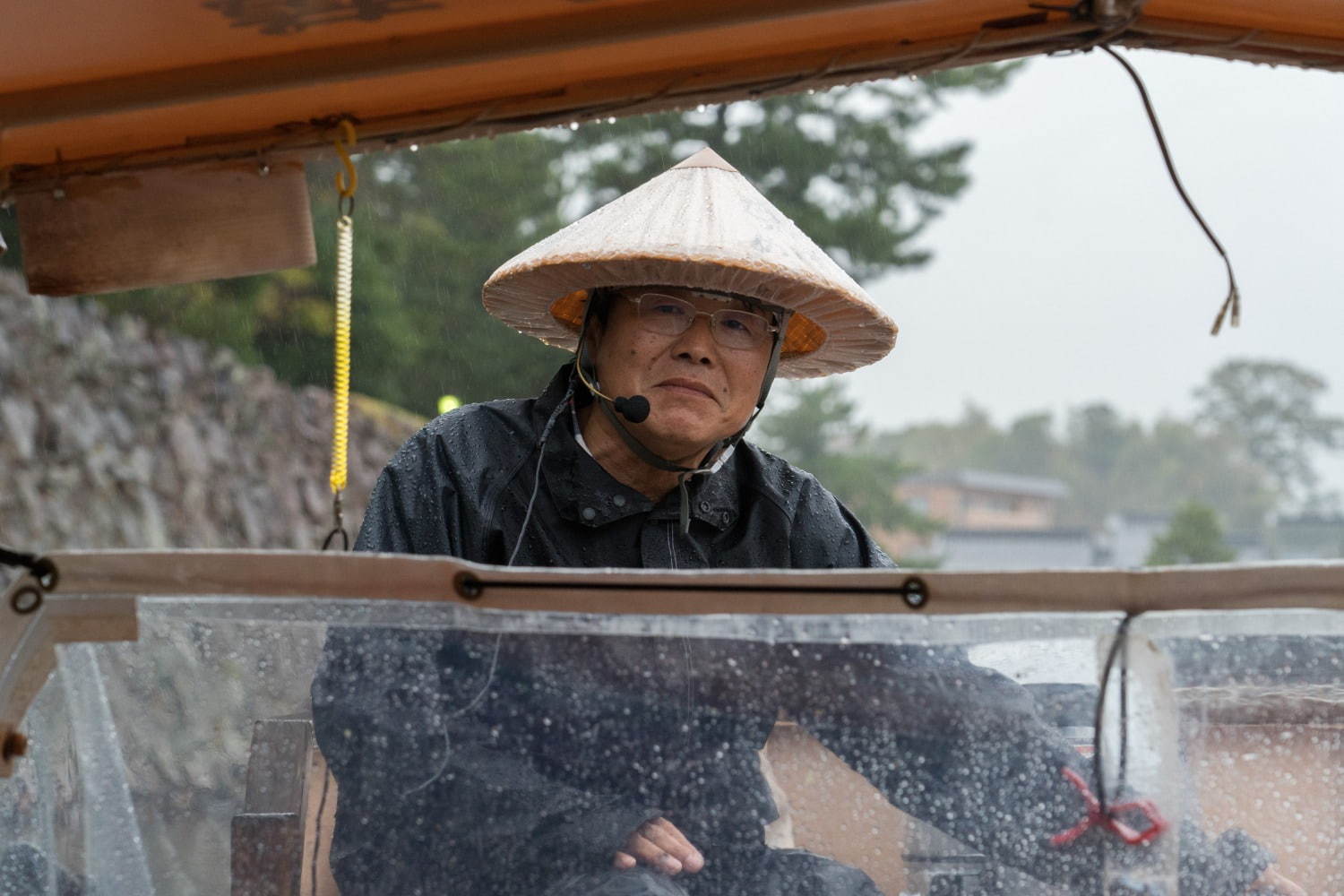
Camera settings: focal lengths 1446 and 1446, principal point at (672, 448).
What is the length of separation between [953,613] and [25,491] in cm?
631

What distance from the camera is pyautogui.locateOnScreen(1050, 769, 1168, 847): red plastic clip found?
1.24m

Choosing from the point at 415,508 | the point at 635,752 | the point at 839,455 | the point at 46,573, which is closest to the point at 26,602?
the point at 46,573

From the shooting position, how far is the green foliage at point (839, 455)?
1200 centimetres

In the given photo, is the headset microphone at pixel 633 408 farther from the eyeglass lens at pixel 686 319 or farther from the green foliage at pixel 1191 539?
the green foliage at pixel 1191 539

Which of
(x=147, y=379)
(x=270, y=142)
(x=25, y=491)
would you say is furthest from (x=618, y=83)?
(x=147, y=379)

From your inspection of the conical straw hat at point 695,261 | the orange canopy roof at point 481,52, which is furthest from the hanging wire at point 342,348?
the conical straw hat at point 695,261

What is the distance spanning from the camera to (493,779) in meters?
1.29

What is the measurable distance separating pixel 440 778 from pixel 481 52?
94 cm

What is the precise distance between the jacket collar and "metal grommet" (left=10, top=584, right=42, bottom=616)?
99 cm

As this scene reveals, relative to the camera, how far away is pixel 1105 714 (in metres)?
1.24

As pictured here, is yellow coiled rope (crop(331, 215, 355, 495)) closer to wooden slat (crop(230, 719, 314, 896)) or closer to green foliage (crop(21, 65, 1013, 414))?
wooden slat (crop(230, 719, 314, 896))

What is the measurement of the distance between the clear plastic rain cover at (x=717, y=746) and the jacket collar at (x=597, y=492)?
912mm

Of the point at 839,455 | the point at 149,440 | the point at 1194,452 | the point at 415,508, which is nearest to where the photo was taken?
the point at 415,508

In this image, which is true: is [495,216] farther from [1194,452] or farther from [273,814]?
[1194,452]
